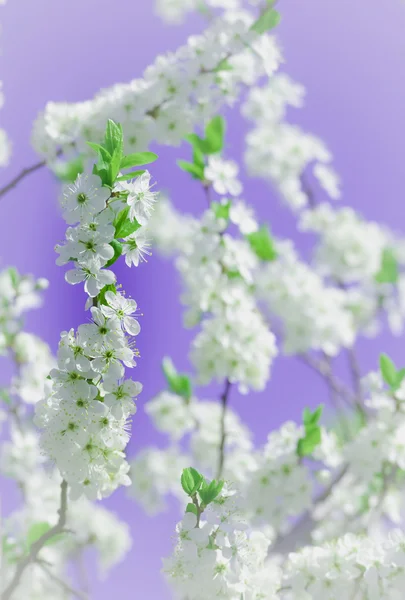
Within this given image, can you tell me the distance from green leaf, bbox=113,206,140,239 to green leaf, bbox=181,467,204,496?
73cm

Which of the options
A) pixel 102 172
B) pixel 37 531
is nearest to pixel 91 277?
pixel 102 172

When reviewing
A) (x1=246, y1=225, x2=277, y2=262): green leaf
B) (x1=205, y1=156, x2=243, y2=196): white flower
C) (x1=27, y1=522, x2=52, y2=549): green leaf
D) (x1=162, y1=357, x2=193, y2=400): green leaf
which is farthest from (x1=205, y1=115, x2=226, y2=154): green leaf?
(x1=27, y1=522, x2=52, y2=549): green leaf

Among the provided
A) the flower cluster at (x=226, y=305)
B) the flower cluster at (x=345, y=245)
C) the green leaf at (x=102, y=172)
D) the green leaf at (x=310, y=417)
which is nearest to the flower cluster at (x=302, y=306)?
the flower cluster at (x=345, y=245)

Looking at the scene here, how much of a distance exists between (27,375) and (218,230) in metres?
1.66

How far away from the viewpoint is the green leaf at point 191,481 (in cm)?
169

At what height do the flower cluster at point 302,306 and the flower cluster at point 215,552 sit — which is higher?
the flower cluster at point 302,306

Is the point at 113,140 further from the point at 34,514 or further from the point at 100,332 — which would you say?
the point at 34,514

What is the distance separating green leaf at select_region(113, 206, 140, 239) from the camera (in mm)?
1559

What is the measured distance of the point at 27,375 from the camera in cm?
375

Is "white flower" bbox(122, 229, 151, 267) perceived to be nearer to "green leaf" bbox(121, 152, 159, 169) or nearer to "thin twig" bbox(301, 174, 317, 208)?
"green leaf" bbox(121, 152, 159, 169)

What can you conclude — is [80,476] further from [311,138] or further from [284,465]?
[311,138]

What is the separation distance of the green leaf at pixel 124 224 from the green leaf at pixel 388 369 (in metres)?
1.93

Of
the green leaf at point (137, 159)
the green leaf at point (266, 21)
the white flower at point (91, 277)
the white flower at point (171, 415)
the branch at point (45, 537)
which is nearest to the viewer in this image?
the white flower at point (91, 277)

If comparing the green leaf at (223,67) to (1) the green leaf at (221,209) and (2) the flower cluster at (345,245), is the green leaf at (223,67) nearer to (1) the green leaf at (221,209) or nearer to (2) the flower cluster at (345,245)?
(1) the green leaf at (221,209)
